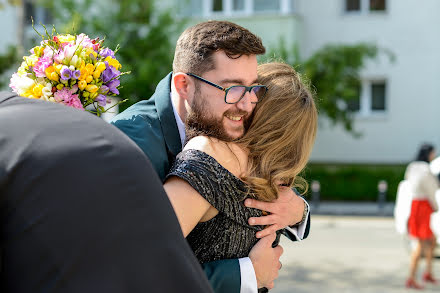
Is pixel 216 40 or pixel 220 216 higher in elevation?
pixel 216 40

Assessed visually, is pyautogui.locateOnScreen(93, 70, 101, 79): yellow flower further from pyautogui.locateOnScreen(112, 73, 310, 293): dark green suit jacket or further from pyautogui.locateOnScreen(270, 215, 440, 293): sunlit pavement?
pyautogui.locateOnScreen(270, 215, 440, 293): sunlit pavement

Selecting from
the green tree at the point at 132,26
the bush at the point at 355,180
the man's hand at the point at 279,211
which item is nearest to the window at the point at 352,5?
the bush at the point at 355,180

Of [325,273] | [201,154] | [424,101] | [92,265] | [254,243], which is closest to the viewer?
[92,265]

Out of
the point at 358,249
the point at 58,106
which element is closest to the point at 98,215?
the point at 58,106

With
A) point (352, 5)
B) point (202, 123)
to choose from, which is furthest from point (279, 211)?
point (352, 5)

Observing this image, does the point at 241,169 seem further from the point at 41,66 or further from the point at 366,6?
the point at 366,6

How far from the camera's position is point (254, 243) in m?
2.25

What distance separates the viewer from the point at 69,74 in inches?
79.9

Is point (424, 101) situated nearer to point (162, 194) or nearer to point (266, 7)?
point (266, 7)

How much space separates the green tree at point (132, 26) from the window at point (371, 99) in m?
6.44

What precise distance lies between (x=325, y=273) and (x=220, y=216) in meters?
6.99

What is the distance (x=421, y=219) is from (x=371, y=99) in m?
11.1

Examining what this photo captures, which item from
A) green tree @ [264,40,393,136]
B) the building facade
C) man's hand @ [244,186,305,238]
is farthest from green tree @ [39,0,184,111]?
man's hand @ [244,186,305,238]

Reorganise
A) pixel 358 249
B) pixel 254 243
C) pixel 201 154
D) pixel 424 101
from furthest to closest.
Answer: pixel 424 101 < pixel 358 249 < pixel 254 243 < pixel 201 154
